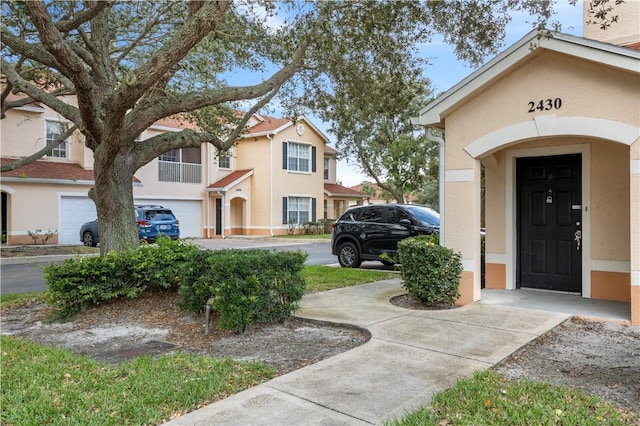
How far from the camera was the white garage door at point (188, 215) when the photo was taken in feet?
88.9

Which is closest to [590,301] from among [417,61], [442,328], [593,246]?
[593,246]

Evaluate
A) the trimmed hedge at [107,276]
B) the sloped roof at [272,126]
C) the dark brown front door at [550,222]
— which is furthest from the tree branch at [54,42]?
the sloped roof at [272,126]

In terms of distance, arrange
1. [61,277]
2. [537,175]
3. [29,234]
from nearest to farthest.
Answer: [61,277], [537,175], [29,234]

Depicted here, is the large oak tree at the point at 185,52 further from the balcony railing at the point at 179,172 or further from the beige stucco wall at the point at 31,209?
the balcony railing at the point at 179,172

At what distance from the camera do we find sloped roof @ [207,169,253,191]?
2741 cm

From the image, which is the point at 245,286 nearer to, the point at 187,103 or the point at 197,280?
the point at 197,280

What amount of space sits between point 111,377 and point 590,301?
281 inches

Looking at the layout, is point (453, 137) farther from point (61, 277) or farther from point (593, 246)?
point (61, 277)

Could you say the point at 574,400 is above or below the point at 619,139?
below

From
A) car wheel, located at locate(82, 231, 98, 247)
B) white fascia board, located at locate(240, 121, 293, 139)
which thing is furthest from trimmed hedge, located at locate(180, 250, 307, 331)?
white fascia board, located at locate(240, 121, 293, 139)

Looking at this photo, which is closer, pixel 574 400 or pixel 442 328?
pixel 574 400

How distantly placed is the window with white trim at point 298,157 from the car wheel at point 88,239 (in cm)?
1302

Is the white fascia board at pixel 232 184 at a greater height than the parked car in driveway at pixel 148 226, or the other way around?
the white fascia board at pixel 232 184

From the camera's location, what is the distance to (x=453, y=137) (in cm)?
784
